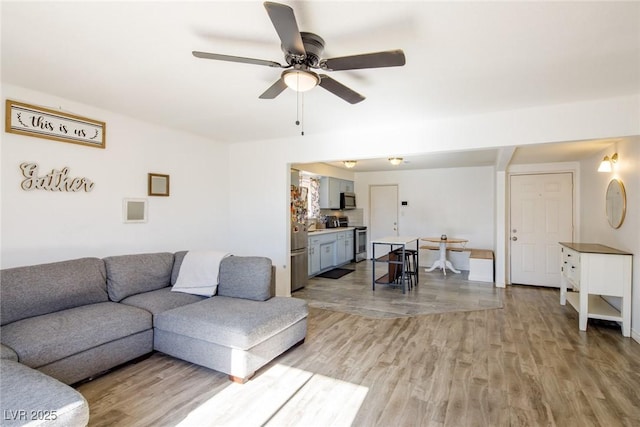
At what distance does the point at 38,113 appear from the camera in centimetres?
298

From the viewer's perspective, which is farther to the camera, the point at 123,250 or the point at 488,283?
the point at 488,283

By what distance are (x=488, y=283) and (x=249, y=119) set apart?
506cm

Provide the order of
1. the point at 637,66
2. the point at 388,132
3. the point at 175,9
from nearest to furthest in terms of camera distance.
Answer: the point at 175,9, the point at 637,66, the point at 388,132

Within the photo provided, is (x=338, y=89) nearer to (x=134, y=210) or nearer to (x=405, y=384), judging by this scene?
(x=405, y=384)

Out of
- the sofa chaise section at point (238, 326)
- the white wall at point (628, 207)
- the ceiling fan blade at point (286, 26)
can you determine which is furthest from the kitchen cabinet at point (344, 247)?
the ceiling fan blade at point (286, 26)

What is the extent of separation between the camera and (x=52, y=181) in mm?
3080

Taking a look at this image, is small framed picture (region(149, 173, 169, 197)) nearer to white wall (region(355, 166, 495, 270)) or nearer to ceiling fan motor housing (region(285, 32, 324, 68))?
ceiling fan motor housing (region(285, 32, 324, 68))

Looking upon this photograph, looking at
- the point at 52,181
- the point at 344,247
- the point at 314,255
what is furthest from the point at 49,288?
the point at 344,247

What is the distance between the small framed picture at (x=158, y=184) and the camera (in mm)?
3996

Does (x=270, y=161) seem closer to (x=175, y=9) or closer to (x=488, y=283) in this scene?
(x=175, y=9)

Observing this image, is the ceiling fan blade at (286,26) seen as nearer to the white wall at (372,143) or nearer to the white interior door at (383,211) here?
the white wall at (372,143)

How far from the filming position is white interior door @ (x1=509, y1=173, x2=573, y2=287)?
18.2 ft

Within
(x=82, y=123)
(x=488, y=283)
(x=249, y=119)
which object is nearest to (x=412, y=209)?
(x=488, y=283)

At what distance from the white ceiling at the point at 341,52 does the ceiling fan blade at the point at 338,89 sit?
0.73 ft
